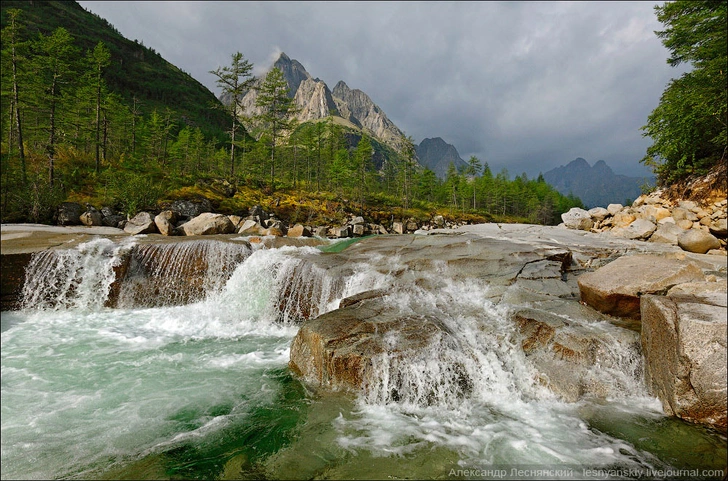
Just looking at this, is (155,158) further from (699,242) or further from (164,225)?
(699,242)

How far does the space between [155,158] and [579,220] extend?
49.9 metres

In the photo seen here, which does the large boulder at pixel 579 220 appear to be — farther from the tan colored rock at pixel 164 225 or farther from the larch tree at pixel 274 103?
the larch tree at pixel 274 103

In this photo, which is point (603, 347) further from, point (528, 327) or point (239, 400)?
→ point (239, 400)

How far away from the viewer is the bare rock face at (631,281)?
21.8 feet

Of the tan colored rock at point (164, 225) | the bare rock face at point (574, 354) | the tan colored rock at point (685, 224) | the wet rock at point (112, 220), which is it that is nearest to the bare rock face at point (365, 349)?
the bare rock face at point (574, 354)

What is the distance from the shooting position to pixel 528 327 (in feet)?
25.0

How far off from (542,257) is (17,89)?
32.2 meters

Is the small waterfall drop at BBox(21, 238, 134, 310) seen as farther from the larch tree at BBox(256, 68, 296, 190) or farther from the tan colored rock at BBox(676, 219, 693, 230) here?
the larch tree at BBox(256, 68, 296, 190)

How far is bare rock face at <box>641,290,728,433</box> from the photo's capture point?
4867mm

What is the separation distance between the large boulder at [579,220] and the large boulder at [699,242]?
54.7 ft

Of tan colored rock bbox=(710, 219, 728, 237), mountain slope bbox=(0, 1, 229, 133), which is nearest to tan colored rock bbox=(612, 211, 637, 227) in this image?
tan colored rock bbox=(710, 219, 728, 237)

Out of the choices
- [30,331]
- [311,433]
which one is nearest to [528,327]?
[311,433]

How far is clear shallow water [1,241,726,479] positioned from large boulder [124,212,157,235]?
9.46m

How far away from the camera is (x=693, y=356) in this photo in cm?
502
